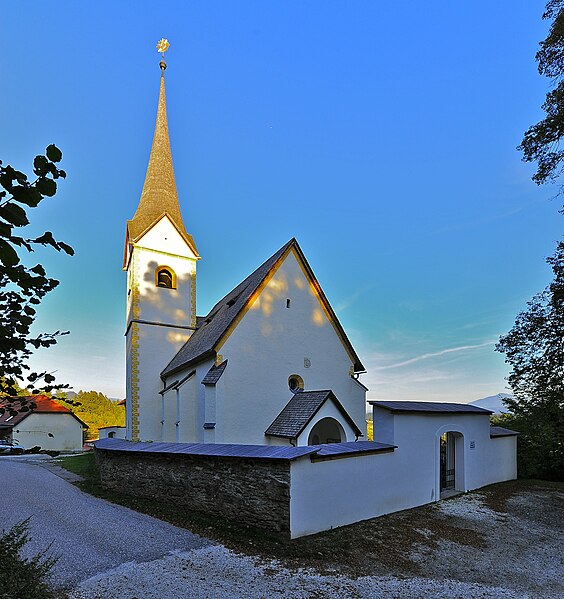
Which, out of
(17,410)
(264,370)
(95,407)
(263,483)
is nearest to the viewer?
(17,410)

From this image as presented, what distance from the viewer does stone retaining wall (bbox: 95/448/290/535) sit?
26.9 feet

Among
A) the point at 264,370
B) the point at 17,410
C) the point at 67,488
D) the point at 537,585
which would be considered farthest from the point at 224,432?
the point at 17,410

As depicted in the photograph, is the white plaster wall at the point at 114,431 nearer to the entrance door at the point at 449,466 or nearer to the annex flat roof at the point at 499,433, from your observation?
the entrance door at the point at 449,466

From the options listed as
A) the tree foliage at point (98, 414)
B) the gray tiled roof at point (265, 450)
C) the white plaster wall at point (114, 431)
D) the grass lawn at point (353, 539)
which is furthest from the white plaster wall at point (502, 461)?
the tree foliage at point (98, 414)

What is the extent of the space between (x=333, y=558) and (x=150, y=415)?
14.9 m

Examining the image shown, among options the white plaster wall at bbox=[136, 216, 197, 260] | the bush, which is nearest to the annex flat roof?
the bush

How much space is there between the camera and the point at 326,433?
623 inches

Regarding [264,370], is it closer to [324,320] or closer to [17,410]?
[324,320]

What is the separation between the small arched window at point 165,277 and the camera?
71.9 ft

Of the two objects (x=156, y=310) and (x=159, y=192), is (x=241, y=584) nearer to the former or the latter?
(x=156, y=310)

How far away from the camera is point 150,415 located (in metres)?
20.4

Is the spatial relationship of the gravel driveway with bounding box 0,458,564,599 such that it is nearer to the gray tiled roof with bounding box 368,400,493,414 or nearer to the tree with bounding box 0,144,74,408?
the gray tiled roof with bounding box 368,400,493,414

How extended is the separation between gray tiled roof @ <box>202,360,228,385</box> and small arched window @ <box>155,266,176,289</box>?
8729 millimetres

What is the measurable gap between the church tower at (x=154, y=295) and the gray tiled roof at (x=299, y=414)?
8378 millimetres
